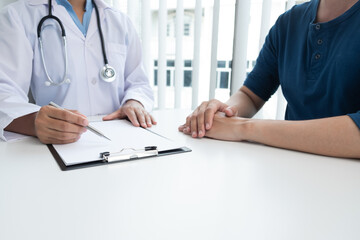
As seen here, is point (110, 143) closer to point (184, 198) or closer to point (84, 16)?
point (184, 198)

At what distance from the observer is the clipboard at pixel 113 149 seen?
51 cm

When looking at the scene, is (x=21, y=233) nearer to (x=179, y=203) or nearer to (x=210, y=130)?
(x=179, y=203)

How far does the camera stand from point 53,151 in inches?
22.5

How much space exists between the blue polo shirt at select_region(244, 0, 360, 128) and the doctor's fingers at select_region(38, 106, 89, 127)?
60cm

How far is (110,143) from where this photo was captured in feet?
2.01

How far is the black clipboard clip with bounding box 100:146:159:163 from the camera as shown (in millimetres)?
515

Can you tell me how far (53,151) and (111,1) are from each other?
1539 millimetres

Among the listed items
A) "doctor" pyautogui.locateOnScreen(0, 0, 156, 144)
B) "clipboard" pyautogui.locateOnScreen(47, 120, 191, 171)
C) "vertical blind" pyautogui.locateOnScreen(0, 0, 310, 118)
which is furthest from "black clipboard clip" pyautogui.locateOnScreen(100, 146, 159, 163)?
"vertical blind" pyautogui.locateOnScreen(0, 0, 310, 118)

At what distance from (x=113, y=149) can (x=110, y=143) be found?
0.05 metres

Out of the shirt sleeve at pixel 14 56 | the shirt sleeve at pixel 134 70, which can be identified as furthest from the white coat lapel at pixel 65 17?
the shirt sleeve at pixel 134 70

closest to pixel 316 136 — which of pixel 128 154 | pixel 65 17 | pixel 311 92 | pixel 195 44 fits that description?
pixel 311 92

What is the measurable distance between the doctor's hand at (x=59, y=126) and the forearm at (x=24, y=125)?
50 millimetres

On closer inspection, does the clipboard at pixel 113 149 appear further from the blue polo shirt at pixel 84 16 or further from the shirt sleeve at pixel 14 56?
the blue polo shirt at pixel 84 16

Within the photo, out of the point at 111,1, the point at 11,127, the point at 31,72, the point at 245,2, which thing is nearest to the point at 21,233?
the point at 11,127
